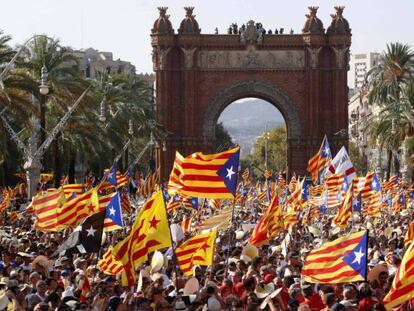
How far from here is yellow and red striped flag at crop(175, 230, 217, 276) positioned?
60.6 ft

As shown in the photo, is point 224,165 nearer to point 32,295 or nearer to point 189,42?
point 32,295

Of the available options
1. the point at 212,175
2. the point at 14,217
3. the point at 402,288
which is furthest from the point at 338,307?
the point at 14,217

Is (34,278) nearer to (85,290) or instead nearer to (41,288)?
(85,290)

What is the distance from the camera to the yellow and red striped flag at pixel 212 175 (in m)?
20.3

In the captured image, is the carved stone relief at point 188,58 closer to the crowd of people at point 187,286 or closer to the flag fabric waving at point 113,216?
the crowd of people at point 187,286

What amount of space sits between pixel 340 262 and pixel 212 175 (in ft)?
18.1

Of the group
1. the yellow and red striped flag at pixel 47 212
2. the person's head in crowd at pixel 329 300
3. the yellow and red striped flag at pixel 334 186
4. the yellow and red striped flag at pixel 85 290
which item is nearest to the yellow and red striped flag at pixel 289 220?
the yellow and red striped flag at pixel 334 186

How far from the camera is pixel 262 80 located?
82.8m

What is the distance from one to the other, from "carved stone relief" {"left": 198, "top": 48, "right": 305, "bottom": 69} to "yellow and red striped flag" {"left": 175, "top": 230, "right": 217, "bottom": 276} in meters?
64.6

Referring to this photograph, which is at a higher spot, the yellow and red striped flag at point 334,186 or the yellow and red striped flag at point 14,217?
the yellow and red striped flag at point 334,186

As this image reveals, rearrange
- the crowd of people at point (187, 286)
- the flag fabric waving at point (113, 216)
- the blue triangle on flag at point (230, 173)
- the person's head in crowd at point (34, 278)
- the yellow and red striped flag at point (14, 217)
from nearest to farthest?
the crowd of people at point (187, 286) < the person's head in crowd at point (34, 278) < the blue triangle on flag at point (230, 173) < the flag fabric waving at point (113, 216) < the yellow and red striped flag at point (14, 217)

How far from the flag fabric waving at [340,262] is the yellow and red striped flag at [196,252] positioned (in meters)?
3.08

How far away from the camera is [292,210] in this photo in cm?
3134

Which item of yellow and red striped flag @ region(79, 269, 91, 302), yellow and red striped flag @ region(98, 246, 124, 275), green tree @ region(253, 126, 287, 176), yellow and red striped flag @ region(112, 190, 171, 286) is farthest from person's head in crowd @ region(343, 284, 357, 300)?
green tree @ region(253, 126, 287, 176)
